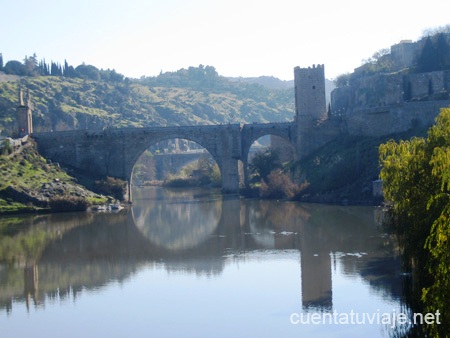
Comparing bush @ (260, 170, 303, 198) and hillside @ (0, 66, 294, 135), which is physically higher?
hillside @ (0, 66, 294, 135)

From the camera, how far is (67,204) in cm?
4678

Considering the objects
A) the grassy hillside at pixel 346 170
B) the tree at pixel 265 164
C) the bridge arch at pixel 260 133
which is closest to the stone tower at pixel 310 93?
the bridge arch at pixel 260 133

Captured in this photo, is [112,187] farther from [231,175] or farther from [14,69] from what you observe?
[14,69]

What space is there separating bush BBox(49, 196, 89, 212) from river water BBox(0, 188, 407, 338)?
5415 mm

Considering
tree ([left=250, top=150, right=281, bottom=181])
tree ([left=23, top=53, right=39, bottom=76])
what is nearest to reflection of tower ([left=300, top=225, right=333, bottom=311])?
tree ([left=250, top=150, right=281, bottom=181])

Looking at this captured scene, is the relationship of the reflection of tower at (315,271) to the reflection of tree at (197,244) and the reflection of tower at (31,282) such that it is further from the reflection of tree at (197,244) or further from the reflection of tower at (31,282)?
the reflection of tower at (31,282)

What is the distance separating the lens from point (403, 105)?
47.8m

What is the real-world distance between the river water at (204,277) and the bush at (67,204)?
17.8 ft

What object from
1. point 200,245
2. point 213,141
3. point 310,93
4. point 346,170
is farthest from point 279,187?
point 200,245

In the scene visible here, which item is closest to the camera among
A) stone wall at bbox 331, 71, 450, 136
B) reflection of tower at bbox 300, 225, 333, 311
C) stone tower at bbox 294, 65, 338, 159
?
reflection of tower at bbox 300, 225, 333, 311

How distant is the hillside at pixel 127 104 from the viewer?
97875mm

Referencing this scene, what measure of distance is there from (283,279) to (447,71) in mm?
37039

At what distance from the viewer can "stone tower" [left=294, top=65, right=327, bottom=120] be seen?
56531 mm

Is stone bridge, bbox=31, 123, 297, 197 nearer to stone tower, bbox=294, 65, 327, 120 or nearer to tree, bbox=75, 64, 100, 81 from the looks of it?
stone tower, bbox=294, 65, 327, 120
